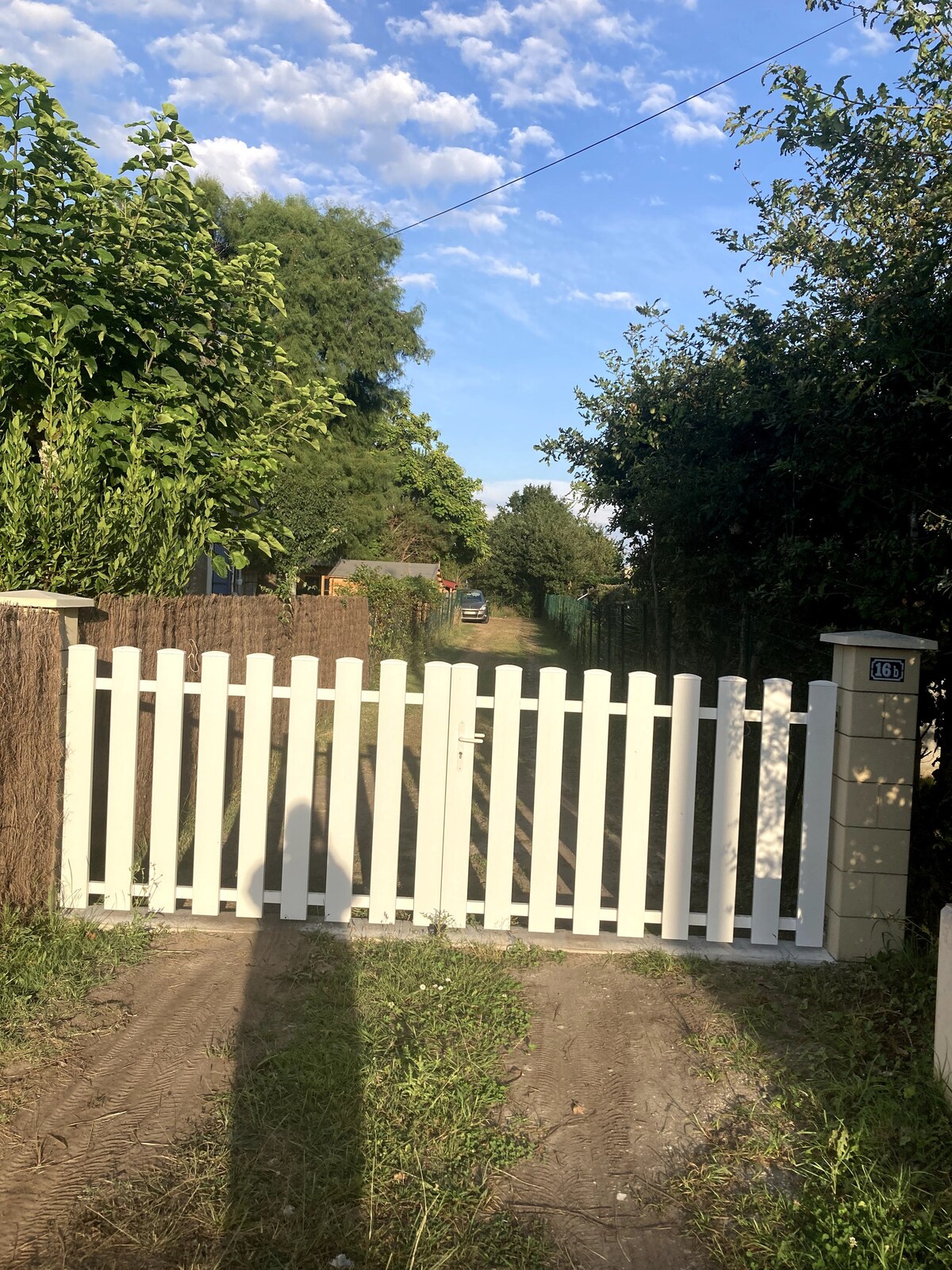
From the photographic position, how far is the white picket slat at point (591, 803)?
4.38m

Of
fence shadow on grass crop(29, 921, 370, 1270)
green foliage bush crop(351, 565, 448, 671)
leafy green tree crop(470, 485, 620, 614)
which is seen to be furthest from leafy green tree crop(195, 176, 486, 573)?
fence shadow on grass crop(29, 921, 370, 1270)

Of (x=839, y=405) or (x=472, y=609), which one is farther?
(x=472, y=609)

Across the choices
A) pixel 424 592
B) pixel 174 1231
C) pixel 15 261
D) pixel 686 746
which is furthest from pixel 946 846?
pixel 424 592

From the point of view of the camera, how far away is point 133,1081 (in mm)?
3123

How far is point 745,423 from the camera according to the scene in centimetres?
704

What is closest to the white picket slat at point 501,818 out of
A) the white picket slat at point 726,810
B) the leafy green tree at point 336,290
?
the white picket slat at point 726,810

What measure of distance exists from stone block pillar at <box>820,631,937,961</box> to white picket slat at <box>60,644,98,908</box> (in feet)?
11.7

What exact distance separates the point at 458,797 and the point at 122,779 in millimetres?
1627

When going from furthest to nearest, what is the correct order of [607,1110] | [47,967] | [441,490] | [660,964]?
[441,490]
[660,964]
[47,967]
[607,1110]

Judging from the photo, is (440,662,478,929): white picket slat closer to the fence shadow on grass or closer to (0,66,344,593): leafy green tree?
the fence shadow on grass

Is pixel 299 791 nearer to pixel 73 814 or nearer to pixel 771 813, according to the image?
pixel 73 814

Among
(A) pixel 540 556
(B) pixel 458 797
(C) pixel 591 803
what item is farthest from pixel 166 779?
(A) pixel 540 556

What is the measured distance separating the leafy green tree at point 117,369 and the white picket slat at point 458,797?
232 cm

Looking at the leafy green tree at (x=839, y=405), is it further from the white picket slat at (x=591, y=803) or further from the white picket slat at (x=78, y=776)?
the white picket slat at (x=78, y=776)
